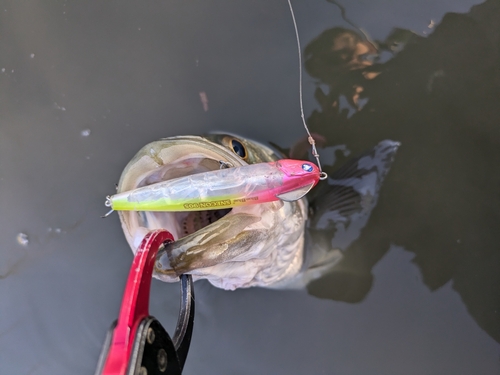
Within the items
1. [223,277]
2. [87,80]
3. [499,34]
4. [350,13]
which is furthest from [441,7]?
[87,80]

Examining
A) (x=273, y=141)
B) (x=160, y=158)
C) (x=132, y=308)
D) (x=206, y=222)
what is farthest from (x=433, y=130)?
(x=132, y=308)

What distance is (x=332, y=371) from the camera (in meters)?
1.88

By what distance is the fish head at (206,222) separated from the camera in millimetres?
1031

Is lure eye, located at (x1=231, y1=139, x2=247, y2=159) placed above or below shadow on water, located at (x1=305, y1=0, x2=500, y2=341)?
above

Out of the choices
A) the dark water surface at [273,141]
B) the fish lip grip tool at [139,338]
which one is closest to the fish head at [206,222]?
the fish lip grip tool at [139,338]

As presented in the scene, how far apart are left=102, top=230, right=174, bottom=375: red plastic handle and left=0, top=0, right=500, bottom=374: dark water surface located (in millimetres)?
1085

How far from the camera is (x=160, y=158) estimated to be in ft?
3.87

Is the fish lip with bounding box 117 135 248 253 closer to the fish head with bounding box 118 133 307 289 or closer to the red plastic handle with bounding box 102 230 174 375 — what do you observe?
the fish head with bounding box 118 133 307 289

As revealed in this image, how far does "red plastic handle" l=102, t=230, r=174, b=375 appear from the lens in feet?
2.19

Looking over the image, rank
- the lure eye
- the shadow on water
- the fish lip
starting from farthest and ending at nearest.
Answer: the shadow on water, the lure eye, the fish lip

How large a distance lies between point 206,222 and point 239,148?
33cm

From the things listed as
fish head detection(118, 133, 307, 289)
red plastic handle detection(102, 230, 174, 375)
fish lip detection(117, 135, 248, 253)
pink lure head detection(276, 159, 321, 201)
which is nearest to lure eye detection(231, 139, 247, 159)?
fish head detection(118, 133, 307, 289)

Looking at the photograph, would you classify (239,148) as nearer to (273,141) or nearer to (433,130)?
(273,141)

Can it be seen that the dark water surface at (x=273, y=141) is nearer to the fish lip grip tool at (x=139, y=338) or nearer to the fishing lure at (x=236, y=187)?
the fishing lure at (x=236, y=187)
